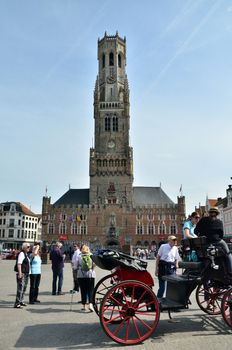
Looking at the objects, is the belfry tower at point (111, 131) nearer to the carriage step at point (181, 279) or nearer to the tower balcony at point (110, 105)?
the tower balcony at point (110, 105)

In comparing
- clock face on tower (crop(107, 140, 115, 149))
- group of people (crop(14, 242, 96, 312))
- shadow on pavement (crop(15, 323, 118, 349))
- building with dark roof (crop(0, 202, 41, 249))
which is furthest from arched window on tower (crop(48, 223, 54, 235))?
shadow on pavement (crop(15, 323, 118, 349))

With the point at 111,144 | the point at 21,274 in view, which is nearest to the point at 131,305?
the point at 21,274

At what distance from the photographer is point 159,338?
554cm

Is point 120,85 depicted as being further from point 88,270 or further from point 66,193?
point 88,270

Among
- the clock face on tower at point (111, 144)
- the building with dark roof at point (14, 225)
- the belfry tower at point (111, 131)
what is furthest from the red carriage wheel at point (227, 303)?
the building with dark roof at point (14, 225)

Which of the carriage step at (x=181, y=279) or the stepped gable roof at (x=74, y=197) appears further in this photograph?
the stepped gable roof at (x=74, y=197)

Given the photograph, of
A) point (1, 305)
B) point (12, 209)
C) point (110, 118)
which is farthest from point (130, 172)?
point (1, 305)

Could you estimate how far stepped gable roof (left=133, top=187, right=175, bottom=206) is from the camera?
2798 inches

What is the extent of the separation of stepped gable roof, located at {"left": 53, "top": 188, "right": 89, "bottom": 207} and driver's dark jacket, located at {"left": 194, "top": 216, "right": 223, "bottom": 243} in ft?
210

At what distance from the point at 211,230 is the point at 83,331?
3167 millimetres

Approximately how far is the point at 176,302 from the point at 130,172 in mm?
62727

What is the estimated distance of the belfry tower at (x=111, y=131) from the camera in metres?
68.5

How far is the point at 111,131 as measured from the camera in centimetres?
7256

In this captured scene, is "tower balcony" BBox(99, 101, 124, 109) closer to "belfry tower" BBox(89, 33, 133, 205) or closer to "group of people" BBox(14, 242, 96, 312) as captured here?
"belfry tower" BBox(89, 33, 133, 205)
